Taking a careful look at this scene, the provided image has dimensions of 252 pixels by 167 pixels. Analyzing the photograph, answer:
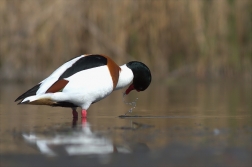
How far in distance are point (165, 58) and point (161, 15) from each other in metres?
1.05

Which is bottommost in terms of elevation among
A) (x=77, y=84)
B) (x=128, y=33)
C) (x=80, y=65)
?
(x=77, y=84)

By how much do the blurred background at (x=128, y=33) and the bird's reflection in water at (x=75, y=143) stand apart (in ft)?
22.4

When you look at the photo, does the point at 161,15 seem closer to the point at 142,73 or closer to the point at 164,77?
→ the point at 164,77

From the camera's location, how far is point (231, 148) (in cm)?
480

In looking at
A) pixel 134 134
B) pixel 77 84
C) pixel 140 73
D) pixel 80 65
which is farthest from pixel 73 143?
pixel 140 73

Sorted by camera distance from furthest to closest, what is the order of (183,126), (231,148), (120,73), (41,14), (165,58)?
(165,58), (41,14), (120,73), (183,126), (231,148)

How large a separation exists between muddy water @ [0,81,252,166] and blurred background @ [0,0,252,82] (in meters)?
3.29

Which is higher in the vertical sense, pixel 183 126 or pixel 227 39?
pixel 227 39

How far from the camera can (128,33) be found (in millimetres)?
13031

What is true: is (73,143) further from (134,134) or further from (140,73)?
(140,73)

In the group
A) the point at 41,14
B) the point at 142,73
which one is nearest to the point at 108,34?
the point at 41,14

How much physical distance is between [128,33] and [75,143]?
8052 millimetres

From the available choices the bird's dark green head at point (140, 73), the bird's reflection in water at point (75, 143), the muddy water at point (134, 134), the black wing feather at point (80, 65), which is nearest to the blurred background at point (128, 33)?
the muddy water at point (134, 134)

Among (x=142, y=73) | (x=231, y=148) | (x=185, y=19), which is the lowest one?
(x=231, y=148)
